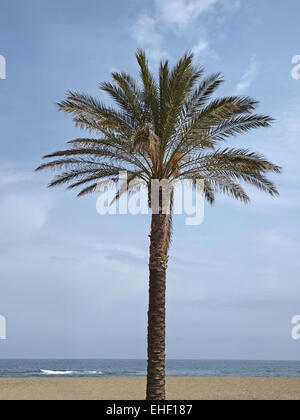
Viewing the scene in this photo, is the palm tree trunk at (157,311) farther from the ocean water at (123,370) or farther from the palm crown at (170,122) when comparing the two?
the ocean water at (123,370)

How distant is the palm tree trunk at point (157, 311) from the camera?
1569 centimetres

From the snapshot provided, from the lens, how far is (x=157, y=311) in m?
16.1

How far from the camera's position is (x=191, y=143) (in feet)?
56.3

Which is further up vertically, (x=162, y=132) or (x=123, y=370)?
(x=162, y=132)

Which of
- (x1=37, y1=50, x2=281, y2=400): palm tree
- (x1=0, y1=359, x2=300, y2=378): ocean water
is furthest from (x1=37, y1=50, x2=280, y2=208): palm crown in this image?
(x1=0, y1=359, x2=300, y2=378): ocean water

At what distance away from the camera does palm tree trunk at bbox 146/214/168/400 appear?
1569 centimetres

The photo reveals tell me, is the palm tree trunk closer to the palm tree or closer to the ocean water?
the palm tree

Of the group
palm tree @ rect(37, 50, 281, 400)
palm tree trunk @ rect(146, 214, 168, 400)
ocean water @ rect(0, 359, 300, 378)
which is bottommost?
ocean water @ rect(0, 359, 300, 378)

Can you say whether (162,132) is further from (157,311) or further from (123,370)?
(123,370)

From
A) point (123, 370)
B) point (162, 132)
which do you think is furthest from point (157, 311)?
point (123, 370)
